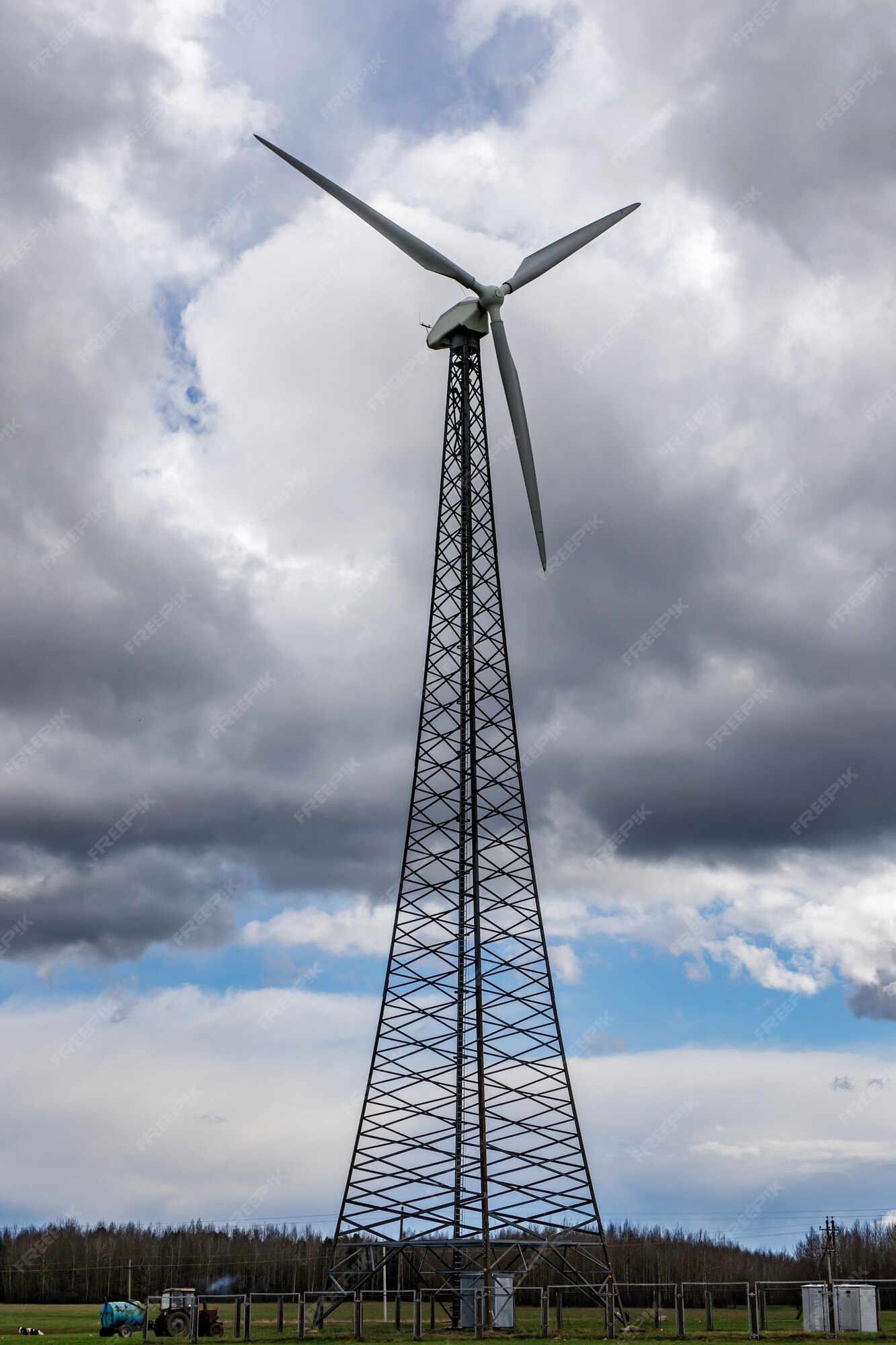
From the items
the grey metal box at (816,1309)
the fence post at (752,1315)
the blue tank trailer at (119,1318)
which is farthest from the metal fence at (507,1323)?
the blue tank trailer at (119,1318)

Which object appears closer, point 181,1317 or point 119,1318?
point 181,1317

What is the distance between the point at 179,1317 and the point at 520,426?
3822cm

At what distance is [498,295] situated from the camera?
182 ft

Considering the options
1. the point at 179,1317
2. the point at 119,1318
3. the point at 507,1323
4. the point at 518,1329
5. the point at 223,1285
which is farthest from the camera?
the point at 223,1285

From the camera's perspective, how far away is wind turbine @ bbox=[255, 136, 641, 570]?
180 feet

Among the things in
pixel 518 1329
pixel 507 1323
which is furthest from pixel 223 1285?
pixel 507 1323

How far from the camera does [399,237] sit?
5678 cm

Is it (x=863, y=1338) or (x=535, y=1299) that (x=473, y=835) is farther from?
(x=535, y=1299)

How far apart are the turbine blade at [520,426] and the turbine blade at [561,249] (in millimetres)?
4348

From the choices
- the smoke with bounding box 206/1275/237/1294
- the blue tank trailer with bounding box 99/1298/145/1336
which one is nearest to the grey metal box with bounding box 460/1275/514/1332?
the blue tank trailer with bounding box 99/1298/145/1336

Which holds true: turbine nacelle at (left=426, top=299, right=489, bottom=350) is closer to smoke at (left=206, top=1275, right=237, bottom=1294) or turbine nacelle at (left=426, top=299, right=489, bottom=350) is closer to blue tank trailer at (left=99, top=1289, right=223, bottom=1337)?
blue tank trailer at (left=99, top=1289, right=223, bottom=1337)

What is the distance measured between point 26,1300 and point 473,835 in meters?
98.2

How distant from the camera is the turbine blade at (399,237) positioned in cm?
5594

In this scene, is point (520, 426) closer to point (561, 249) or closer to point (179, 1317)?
point (561, 249)
